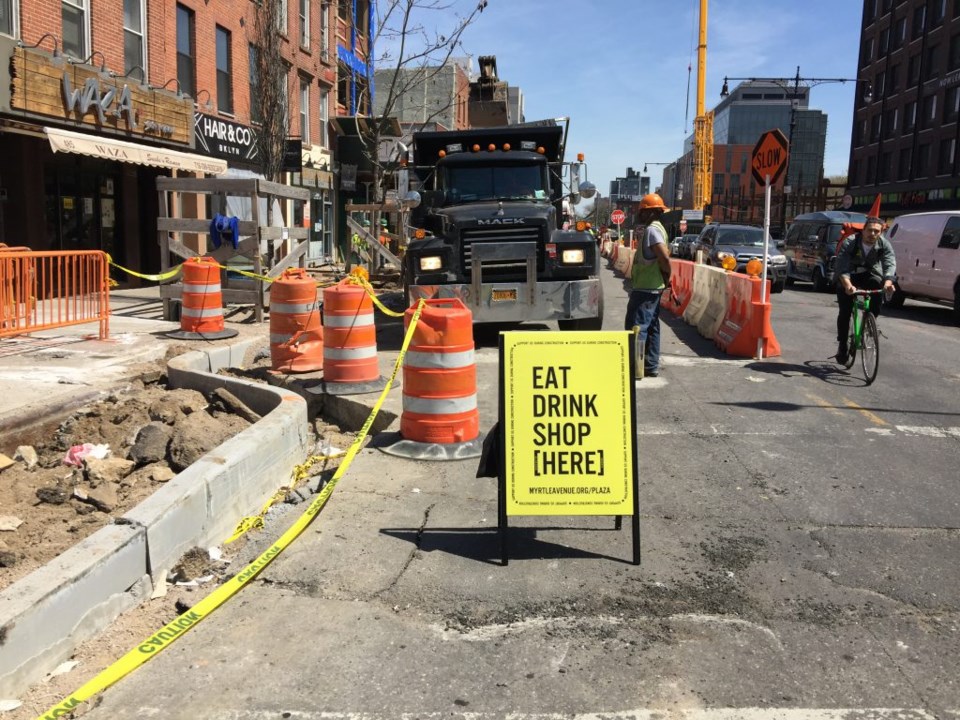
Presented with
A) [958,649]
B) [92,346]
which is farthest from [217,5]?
[958,649]

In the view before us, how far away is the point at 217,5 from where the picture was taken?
A: 2130cm

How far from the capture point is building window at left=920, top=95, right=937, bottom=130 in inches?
2202

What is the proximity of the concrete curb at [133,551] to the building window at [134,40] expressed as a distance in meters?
14.3

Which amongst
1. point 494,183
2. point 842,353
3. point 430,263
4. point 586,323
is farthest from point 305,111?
point 842,353

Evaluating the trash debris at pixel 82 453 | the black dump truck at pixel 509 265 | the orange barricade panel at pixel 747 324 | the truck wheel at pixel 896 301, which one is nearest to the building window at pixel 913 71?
the truck wheel at pixel 896 301

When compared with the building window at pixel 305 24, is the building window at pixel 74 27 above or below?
below

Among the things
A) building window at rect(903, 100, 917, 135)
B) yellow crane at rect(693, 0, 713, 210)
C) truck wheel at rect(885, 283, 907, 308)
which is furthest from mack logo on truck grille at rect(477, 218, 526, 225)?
yellow crane at rect(693, 0, 713, 210)

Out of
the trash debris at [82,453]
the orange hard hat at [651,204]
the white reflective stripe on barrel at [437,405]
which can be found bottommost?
the trash debris at [82,453]

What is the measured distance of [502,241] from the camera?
35.4 ft

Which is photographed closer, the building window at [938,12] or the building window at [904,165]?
the building window at [938,12]

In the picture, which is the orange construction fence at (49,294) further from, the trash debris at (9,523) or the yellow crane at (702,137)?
the yellow crane at (702,137)

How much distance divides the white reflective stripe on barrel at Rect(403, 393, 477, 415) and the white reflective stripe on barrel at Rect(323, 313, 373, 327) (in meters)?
1.47

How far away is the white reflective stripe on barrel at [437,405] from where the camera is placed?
20.6ft

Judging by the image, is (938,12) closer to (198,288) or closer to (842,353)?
(842,353)
